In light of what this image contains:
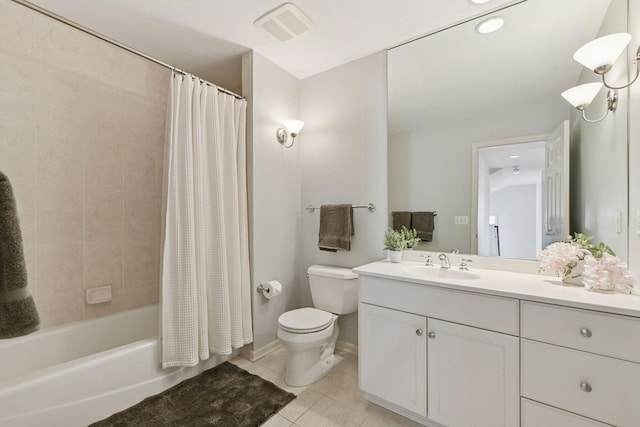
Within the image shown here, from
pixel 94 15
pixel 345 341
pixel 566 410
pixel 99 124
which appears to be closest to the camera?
pixel 566 410

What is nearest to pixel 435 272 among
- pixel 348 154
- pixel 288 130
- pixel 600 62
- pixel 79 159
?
pixel 348 154

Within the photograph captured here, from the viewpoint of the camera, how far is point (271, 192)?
2383 millimetres

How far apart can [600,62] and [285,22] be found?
5.67 ft

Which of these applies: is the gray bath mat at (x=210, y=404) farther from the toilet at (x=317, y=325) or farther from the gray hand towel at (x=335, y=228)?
the gray hand towel at (x=335, y=228)

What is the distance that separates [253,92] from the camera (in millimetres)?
2238

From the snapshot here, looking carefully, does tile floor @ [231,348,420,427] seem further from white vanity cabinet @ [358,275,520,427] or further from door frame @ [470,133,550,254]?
door frame @ [470,133,550,254]

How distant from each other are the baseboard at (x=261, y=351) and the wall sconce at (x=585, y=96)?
262cm

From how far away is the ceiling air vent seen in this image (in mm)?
1758

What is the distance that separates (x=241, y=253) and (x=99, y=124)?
4.60 feet

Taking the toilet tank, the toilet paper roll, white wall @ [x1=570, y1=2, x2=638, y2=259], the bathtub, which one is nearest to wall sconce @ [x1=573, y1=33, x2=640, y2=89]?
white wall @ [x1=570, y1=2, x2=638, y2=259]

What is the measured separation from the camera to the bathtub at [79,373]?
4.15ft

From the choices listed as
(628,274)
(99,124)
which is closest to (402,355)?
(628,274)

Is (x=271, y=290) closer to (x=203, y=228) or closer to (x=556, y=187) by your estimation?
(x=203, y=228)

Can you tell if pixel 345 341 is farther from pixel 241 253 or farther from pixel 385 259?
pixel 241 253
